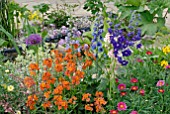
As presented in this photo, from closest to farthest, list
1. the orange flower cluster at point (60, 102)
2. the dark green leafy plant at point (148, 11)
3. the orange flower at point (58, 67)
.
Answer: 1. the orange flower cluster at point (60, 102)
2. the orange flower at point (58, 67)
3. the dark green leafy plant at point (148, 11)

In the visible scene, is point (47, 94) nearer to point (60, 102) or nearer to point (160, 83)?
point (60, 102)

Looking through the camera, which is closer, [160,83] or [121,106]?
[121,106]

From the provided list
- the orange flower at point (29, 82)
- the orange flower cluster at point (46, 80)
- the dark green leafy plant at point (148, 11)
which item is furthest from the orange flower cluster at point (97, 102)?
the dark green leafy plant at point (148, 11)

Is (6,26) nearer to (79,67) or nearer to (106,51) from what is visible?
(79,67)

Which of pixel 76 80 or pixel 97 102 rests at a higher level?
pixel 76 80

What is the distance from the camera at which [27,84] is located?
2725mm

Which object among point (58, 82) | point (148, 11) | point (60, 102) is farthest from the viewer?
point (148, 11)

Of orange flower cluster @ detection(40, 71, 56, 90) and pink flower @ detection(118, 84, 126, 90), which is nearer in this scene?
orange flower cluster @ detection(40, 71, 56, 90)

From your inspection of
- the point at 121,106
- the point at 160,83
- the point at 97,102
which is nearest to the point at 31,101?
the point at 97,102

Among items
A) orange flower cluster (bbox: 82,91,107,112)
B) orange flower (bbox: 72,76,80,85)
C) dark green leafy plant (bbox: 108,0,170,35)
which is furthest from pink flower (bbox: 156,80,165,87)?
dark green leafy plant (bbox: 108,0,170,35)

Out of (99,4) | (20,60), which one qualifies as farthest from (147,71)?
(99,4)

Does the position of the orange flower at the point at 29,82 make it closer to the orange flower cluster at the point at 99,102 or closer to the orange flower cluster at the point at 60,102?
the orange flower cluster at the point at 60,102

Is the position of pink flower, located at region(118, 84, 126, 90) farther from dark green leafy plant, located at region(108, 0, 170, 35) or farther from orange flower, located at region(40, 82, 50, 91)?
dark green leafy plant, located at region(108, 0, 170, 35)

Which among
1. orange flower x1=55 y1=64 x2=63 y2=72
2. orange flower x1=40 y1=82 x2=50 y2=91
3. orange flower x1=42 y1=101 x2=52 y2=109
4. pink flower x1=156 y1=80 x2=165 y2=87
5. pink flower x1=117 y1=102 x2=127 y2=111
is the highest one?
orange flower x1=55 y1=64 x2=63 y2=72
